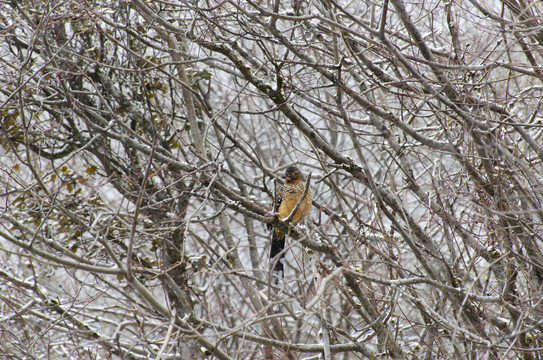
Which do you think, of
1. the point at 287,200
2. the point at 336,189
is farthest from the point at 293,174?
the point at 336,189

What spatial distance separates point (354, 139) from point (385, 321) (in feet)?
5.30

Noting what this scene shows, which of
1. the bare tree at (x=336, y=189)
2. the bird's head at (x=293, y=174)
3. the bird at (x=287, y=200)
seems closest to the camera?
the bare tree at (x=336, y=189)

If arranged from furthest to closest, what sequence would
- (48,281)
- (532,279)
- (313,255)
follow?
1. (48,281)
2. (313,255)
3. (532,279)

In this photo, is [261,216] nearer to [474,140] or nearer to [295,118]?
[295,118]

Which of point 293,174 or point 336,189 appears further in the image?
point 293,174

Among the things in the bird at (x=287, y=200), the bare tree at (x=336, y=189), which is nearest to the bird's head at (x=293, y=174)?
the bird at (x=287, y=200)

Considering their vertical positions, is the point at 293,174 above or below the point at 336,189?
above

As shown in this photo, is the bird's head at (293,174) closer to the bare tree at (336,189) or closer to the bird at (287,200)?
the bird at (287,200)

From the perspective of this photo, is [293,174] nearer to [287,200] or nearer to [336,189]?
[287,200]

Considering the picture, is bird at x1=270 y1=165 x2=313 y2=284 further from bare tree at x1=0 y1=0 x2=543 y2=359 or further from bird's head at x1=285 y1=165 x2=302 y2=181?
bare tree at x1=0 y1=0 x2=543 y2=359

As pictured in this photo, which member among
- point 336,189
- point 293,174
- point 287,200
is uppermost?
point 293,174

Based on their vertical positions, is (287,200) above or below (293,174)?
below

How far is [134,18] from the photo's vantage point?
601cm

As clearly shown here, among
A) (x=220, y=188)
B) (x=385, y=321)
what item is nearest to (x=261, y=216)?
(x=220, y=188)
